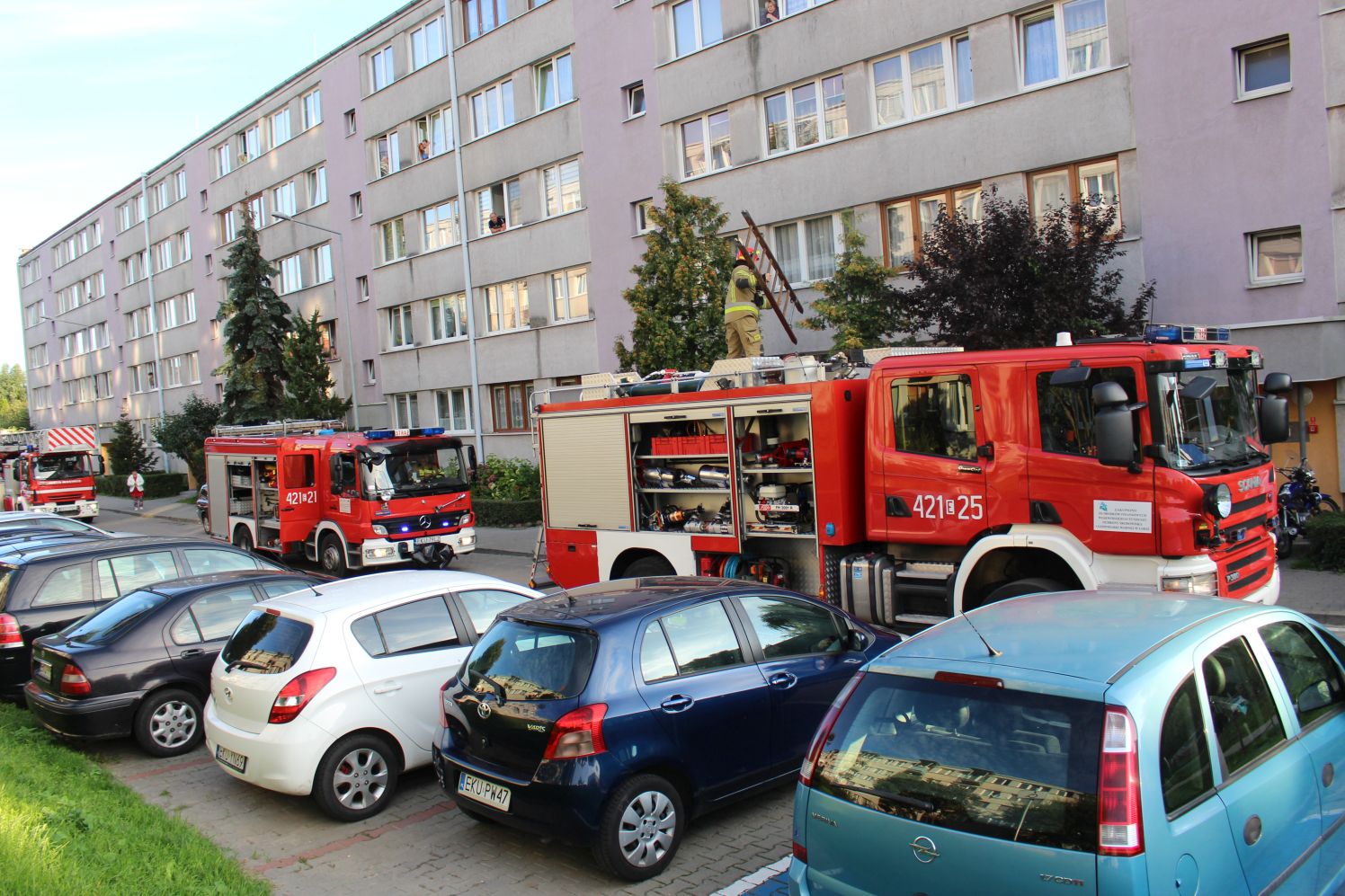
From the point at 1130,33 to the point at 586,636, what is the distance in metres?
14.4

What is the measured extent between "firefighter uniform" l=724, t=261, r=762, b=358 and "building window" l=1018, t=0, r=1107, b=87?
23.3 ft

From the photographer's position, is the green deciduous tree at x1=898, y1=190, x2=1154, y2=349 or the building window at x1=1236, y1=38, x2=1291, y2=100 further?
the building window at x1=1236, y1=38, x2=1291, y2=100

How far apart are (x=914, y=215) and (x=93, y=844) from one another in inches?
649

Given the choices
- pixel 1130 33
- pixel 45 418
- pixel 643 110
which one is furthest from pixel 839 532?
pixel 45 418

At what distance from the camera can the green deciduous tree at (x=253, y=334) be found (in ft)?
120

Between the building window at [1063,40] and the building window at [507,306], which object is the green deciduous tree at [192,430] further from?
the building window at [1063,40]

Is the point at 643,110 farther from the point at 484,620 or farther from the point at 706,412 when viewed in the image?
the point at 484,620

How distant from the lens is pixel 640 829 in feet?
17.4

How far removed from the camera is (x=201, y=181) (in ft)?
151

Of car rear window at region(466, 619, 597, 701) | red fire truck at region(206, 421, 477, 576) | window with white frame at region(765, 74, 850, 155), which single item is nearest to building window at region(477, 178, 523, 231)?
window with white frame at region(765, 74, 850, 155)

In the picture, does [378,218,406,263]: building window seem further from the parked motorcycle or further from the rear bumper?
the parked motorcycle

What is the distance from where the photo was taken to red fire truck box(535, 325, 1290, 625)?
754cm

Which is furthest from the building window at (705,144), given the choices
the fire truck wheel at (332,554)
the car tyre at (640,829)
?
the car tyre at (640,829)

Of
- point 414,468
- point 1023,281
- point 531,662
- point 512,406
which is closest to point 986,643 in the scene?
point 531,662
